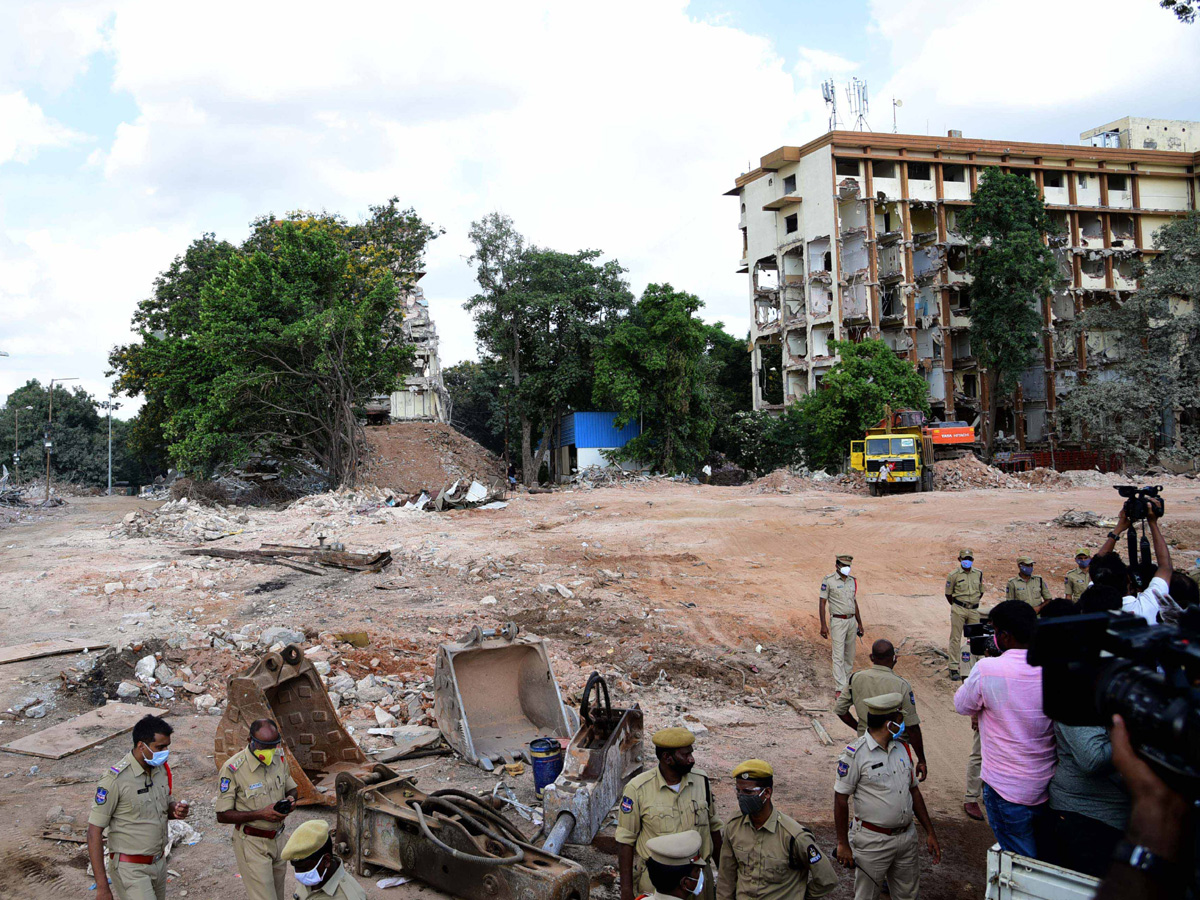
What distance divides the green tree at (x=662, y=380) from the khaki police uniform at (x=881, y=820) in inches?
1168

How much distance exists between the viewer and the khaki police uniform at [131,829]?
3877 millimetres

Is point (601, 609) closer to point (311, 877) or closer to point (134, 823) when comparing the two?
point (134, 823)

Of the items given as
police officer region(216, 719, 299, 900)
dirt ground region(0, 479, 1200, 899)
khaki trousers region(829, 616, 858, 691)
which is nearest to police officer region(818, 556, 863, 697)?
khaki trousers region(829, 616, 858, 691)

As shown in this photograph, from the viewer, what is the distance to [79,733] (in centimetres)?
649

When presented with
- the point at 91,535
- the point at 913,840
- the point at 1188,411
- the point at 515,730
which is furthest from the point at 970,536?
the point at 1188,411

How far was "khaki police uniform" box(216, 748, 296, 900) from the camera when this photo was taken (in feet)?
12.9

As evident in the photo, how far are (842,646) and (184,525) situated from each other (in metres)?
18.8

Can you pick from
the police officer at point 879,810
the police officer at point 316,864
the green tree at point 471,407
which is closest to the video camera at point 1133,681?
the police officer at point 879,810

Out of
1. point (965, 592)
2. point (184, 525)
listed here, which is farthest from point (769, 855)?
point (184, 525)

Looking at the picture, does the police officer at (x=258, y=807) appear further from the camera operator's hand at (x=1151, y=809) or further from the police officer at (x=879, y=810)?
the camera operator's hand at (x=1151, y=809)

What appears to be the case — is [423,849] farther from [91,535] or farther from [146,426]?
[146,426]

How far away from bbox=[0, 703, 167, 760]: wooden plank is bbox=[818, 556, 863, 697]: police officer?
6.80 meters

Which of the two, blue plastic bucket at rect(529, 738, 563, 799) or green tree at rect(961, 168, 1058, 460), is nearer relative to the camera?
blue plastic bucket at rect(529, 738, 563, 799)

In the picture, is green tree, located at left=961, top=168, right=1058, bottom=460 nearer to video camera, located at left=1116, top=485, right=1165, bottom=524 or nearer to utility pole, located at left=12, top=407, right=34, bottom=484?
video camera, located at left=1116, top=485, right=1165, bottom=524
